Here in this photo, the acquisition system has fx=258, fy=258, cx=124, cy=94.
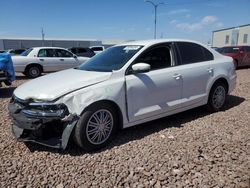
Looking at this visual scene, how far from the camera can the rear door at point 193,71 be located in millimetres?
4847

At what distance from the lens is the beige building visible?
50588 mm

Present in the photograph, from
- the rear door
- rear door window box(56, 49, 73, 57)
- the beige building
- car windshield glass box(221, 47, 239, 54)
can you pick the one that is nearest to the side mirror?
the rear door

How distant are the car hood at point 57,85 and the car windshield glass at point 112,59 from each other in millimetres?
306

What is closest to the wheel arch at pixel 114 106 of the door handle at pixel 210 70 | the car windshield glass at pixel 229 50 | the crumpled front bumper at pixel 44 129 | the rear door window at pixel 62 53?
the crumpled front bumper at pixel 44 129

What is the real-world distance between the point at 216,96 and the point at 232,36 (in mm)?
56476

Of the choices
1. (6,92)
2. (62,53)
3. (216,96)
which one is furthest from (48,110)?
(62,53)

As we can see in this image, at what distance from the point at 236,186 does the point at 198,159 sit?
0.67 m

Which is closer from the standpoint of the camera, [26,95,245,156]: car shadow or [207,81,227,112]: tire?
[26,95,245,156]: car shadow

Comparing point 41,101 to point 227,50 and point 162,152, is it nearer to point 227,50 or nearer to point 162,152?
point 162,152

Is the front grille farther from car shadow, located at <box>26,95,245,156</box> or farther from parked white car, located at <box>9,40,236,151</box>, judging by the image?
car shadow, located at <box>26,95,245,156</box>

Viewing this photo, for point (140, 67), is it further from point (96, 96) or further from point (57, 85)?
point (57, 85)

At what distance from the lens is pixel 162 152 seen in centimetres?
372

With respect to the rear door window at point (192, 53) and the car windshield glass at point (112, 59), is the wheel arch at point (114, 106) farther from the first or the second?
the rear door window at point (192, 53)

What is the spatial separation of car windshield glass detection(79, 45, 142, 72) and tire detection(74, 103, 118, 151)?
0.76 m
